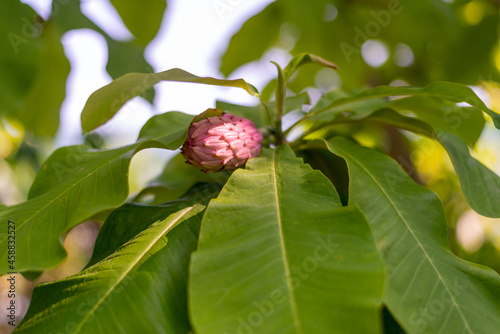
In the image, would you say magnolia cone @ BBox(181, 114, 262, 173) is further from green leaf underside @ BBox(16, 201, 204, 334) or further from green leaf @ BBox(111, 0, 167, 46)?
green leaf @ BBox(111, 0, 167, 46)

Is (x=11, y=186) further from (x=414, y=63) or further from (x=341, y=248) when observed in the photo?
(x=341, y=248)

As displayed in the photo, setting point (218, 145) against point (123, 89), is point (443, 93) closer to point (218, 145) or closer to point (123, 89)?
point (218, 145)

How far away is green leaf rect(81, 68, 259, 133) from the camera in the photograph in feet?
2.09

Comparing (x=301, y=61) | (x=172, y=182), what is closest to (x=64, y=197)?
(x=172, y=182)

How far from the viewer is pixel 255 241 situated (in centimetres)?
53

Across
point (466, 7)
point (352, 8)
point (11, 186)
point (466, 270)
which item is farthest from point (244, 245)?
point (11, 186)

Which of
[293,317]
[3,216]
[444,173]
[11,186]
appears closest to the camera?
[293,317]

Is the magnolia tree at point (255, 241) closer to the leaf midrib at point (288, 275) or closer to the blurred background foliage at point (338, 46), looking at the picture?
A: the leaf midrib at point (288, 275)

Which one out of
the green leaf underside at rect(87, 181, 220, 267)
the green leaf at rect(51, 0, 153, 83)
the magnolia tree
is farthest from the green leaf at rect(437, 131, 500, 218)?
the green leaf at rect(51, 0, 153, 83)

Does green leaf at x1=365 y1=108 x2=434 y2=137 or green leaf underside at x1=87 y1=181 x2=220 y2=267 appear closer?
green leaf underside at x1=87 y1=181 x2=220 y2=267

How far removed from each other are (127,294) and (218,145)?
0.31m

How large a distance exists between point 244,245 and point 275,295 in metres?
0.09

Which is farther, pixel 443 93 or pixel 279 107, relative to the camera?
pixel 279 107

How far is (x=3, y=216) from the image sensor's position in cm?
71
